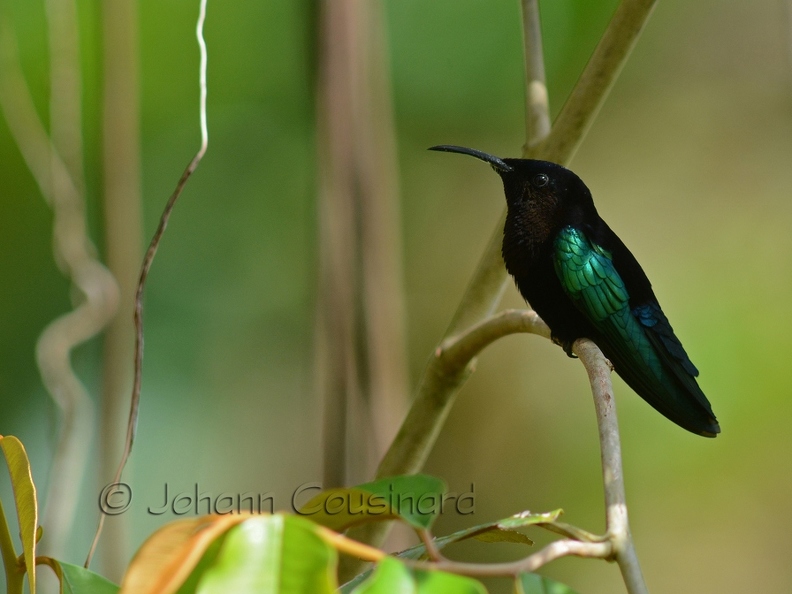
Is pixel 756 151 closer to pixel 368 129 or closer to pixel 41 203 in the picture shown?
pixel 368 129

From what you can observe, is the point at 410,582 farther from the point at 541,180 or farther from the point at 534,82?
the point at 541,180

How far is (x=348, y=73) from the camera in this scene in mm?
3141

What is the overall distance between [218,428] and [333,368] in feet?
8.52

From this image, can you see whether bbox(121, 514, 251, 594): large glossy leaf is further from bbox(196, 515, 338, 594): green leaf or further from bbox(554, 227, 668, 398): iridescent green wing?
bbox(554, 227, 668, 398): iridescent green wing

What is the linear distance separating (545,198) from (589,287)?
338 mm

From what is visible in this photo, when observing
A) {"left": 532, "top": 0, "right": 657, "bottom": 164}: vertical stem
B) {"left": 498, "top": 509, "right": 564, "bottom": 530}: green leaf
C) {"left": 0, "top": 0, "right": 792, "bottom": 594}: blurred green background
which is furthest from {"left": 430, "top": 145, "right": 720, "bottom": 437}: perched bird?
{"left": 0, "top": 0, "right": 792, "bottom": 594}: blurred green background

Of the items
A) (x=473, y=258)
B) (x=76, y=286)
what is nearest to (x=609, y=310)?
(x=76, y=286)

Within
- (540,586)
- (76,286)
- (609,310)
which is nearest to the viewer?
(540,586)

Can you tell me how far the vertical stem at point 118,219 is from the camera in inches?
117

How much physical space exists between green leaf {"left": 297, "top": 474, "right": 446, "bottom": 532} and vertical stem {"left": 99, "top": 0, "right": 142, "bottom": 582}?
2.15 metres

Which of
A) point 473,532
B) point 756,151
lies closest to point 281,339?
point 756,151

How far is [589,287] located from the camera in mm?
2248

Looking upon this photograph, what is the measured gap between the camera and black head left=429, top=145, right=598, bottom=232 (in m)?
2.39

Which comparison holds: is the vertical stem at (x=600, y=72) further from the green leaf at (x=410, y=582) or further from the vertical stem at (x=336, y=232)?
the green leaf at (x=410, y=582)
